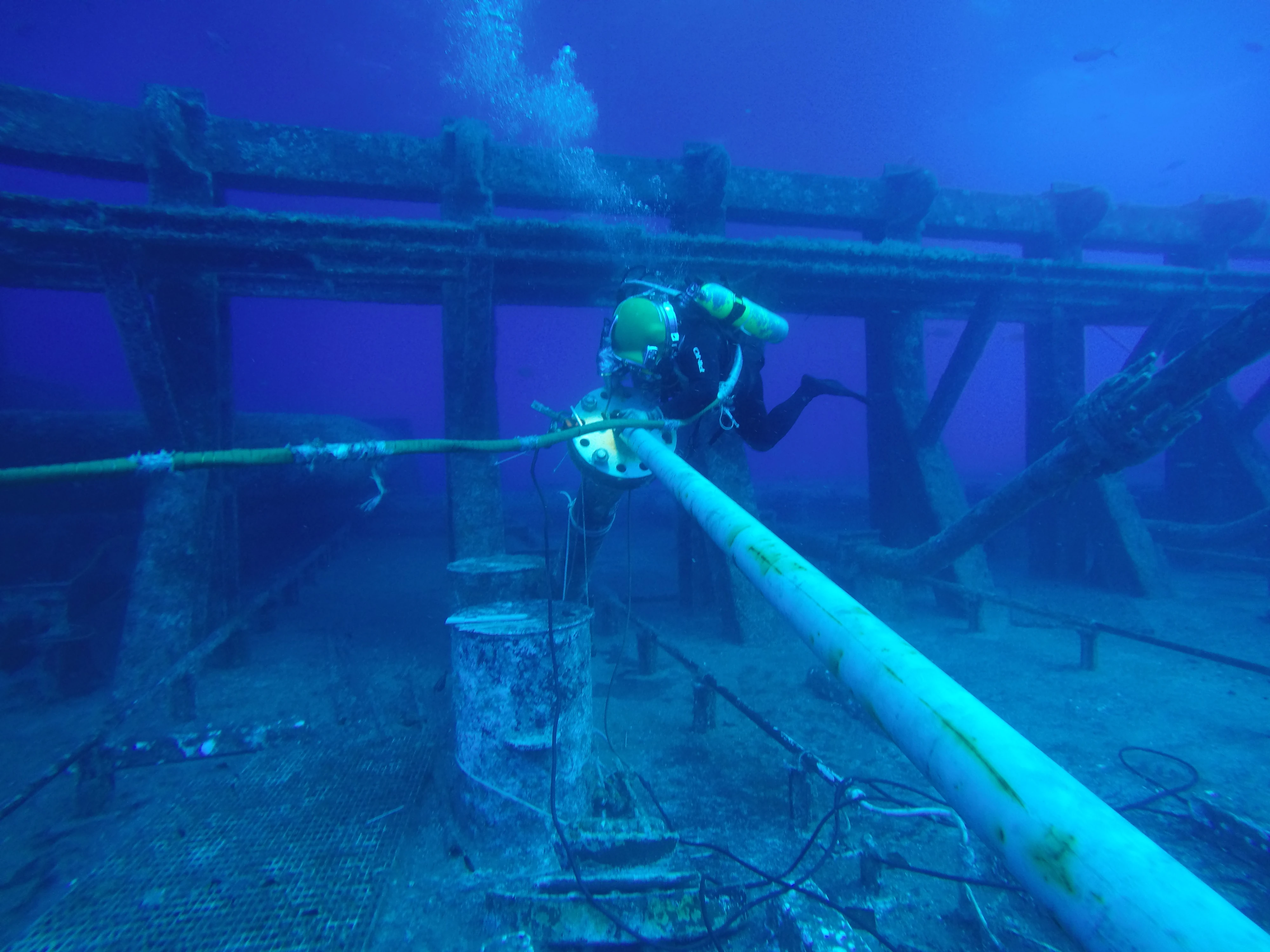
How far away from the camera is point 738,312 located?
11.6ft

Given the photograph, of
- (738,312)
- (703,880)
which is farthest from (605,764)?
(738,312)

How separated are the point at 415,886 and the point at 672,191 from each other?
6643 mm

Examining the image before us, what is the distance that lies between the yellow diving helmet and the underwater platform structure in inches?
61.3

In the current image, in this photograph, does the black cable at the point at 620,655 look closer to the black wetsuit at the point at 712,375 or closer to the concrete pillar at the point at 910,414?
the black wetsuit at the point at 712,375

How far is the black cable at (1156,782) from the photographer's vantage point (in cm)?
335

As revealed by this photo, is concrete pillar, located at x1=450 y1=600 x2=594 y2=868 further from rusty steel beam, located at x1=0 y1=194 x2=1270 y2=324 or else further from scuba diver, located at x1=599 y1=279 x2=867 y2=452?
rusty steel beam, located at x1=0 y1=194 x2=1270 y2=324

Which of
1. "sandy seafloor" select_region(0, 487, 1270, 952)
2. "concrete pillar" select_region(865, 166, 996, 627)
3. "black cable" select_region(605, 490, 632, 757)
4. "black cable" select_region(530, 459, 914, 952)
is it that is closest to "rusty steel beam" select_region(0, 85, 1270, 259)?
"concrete pillar" select_region(865, 166, 996, 627)

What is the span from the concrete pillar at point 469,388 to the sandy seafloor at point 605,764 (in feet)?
4.59

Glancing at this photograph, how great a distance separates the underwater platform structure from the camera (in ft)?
15.3

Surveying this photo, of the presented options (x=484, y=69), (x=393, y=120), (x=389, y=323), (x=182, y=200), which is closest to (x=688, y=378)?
(x=182, y=200)

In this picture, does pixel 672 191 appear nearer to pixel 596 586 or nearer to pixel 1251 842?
pixel 596 586

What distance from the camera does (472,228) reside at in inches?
197

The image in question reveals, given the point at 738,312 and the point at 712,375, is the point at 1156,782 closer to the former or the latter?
the point at 712,375

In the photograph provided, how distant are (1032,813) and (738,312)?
310 centimetres
